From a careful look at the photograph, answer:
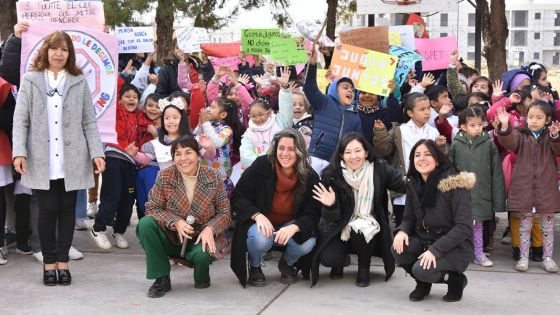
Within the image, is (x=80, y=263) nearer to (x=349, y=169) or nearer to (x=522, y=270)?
(x=349, y=169)

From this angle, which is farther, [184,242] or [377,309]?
[184,242]

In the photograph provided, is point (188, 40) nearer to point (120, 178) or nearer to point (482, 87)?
point (120, 178)

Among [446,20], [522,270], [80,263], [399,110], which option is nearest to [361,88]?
[399,110]

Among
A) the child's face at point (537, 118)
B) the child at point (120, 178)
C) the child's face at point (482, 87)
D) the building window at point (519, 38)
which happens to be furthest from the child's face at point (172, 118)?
the building window at point (519, 38)

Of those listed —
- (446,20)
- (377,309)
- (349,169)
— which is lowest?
(377,309)

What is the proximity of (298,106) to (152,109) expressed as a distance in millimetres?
1302

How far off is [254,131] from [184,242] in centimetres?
151

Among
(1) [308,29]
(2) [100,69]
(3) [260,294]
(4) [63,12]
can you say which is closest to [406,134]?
(1) [308,29]

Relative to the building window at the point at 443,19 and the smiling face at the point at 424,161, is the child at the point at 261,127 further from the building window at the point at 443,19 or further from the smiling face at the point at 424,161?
the building window at the point at 443,19

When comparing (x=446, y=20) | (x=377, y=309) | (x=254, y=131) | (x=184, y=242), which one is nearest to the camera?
(x=377, y=309)

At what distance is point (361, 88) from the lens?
704 cm

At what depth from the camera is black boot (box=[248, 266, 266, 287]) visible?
18.6ft

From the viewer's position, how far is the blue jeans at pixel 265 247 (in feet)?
18.4

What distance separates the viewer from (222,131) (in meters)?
6.85
